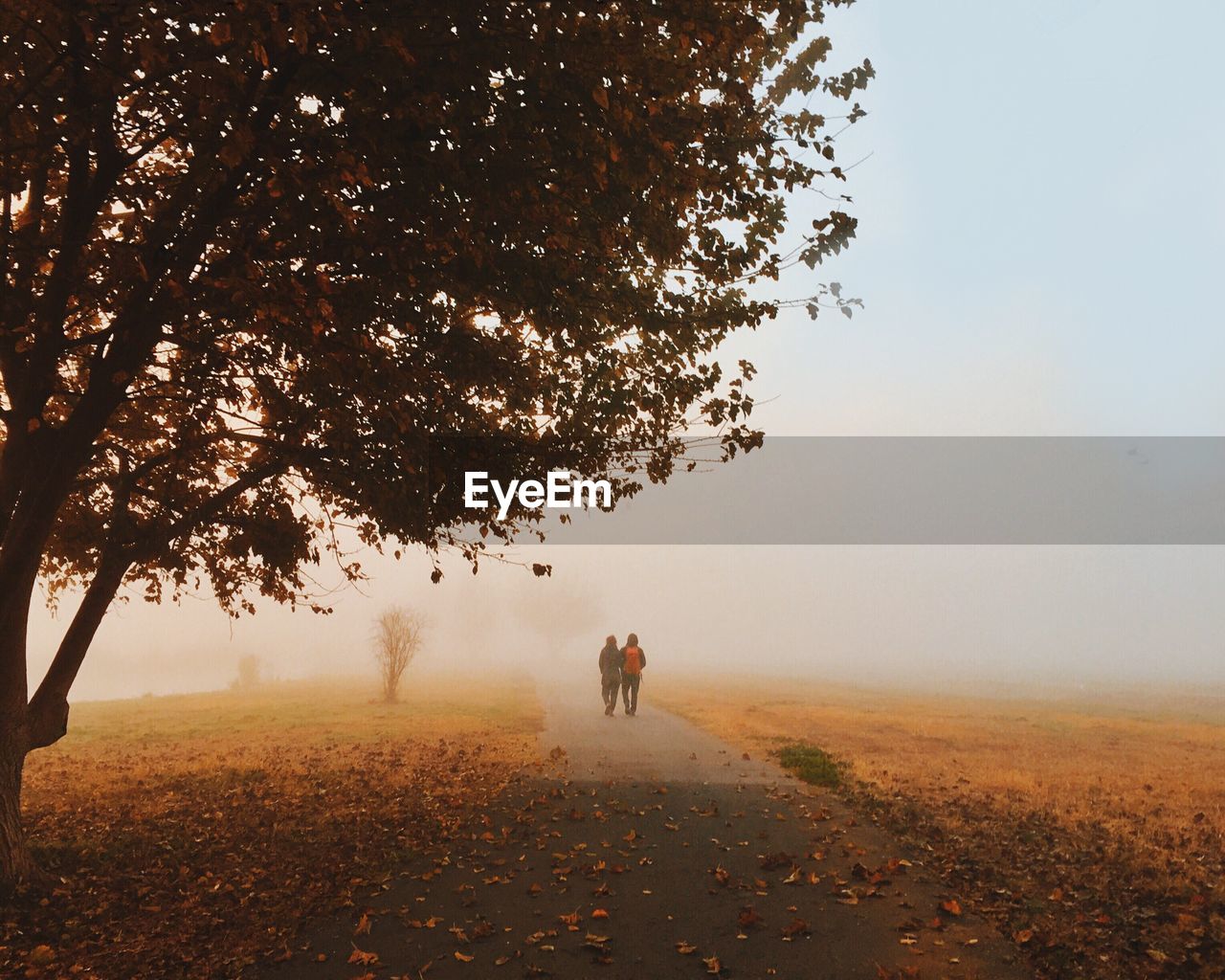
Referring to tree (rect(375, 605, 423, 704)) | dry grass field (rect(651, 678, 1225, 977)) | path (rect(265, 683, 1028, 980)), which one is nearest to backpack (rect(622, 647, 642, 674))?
dry grass field (rect(651, 678, 1225, 977))

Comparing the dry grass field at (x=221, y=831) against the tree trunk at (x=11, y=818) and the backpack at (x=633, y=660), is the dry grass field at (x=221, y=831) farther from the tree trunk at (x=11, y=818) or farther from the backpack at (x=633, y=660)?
the backpack at (x=633, y=660)

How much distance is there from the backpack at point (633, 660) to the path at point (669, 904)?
993 centimetres

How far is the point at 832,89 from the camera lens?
8742 mm

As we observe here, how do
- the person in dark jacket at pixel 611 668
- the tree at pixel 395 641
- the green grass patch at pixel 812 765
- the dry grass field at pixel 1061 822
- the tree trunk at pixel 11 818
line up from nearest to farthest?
the dry grass field at pixel 1061 822 → the tree trunk at pixel 11 818 → the green grass patch at pixel 812 765 → the person in dark jacket at pixel 611 668 → the tree at pixel 395 641

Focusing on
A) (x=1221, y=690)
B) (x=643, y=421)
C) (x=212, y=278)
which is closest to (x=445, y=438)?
(x=643, y=421)

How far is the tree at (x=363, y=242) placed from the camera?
6.26 meters

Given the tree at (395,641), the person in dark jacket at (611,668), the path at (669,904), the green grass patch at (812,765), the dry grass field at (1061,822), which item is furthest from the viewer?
the tree at (395,641)

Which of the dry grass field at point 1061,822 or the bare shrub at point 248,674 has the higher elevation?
the dry grass field at point 1061,822

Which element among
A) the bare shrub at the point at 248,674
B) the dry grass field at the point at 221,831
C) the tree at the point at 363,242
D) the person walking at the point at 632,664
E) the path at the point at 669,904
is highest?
the tree at the point at 363,242

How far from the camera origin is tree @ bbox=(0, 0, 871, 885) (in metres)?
6.26

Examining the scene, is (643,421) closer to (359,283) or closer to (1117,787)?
(359,283)

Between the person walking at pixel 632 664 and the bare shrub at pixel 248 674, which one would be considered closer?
the person walking at pixel 632 664

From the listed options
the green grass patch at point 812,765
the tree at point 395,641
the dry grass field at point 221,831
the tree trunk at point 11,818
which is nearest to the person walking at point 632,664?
the dry grass field at point 221,831

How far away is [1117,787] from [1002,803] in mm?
4408
